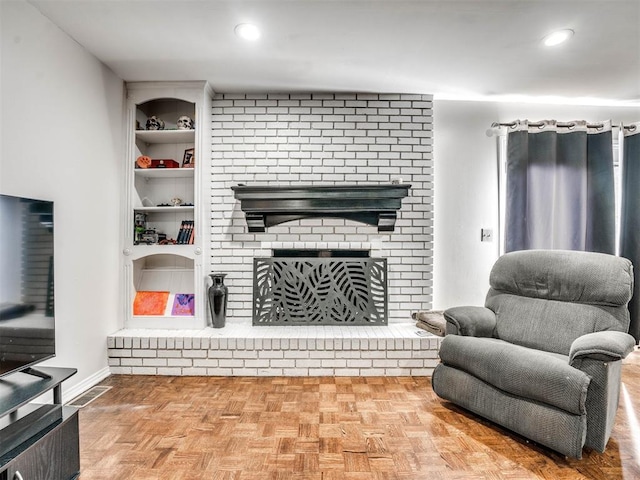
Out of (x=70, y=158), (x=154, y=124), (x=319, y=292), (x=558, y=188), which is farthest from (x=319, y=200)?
(x=558, y=188)

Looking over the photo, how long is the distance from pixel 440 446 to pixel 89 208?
2.67m

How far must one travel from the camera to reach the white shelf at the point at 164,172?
317 centimetres

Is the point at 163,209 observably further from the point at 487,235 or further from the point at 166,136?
the point at 487,235

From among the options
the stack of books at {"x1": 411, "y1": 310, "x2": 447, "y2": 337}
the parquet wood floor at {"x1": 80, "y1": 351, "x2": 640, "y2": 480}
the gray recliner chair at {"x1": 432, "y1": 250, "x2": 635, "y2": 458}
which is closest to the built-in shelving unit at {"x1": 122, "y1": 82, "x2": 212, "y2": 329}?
the parquet wood floor at {"x1": 80, "y1": 351, "x2": 640, "y2": 480}

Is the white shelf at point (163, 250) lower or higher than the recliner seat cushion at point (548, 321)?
higher

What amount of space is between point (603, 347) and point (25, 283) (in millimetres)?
2621

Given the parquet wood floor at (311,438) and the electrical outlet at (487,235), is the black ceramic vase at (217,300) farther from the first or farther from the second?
the electrical outlet at (487,235)

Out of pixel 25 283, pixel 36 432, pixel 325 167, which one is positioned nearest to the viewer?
pixel 36 432

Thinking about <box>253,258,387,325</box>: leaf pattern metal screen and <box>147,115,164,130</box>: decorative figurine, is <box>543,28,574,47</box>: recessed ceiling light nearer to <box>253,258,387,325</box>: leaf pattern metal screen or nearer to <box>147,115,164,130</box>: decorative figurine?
<box>253,258,387,325</box>: leaf pattern metal screen

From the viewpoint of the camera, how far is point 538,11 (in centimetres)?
215

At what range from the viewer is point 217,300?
3115mm

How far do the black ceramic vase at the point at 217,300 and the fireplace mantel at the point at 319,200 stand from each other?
566mm

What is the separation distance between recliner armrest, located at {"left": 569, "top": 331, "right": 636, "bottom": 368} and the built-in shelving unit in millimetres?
2591

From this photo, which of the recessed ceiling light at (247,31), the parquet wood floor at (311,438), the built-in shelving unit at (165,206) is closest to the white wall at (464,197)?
the parquet wood floor at (311,438)
